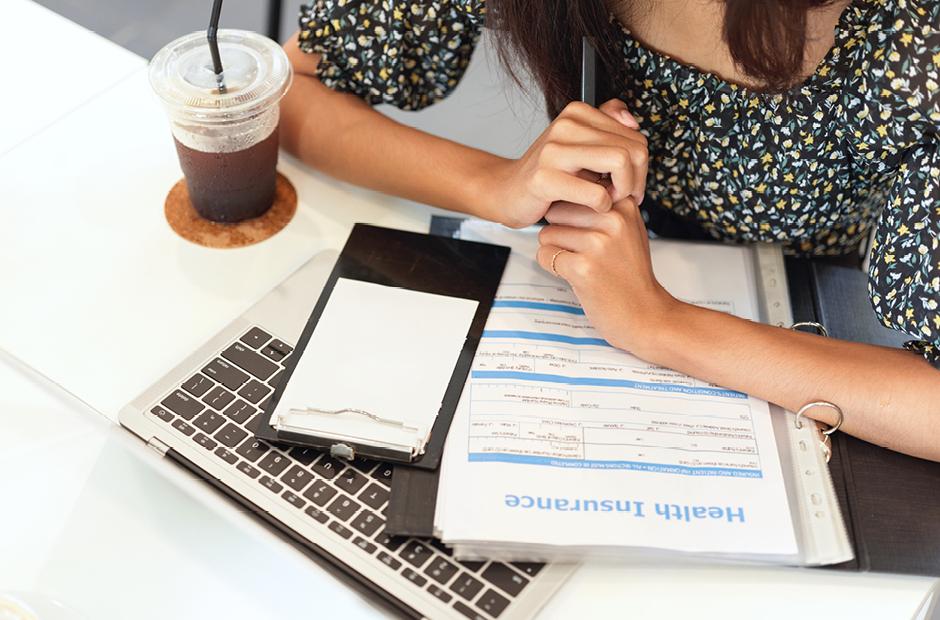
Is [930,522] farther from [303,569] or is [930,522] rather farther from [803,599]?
[303,569]

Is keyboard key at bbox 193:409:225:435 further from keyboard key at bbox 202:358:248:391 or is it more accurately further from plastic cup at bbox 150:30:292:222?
plastic cup at bbox 150:30:292:222

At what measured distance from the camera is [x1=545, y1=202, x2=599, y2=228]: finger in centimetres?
89

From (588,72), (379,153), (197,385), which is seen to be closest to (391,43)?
(379,153)

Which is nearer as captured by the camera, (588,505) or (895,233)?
(588,505)

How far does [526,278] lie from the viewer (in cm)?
92

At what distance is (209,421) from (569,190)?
14.6 inches

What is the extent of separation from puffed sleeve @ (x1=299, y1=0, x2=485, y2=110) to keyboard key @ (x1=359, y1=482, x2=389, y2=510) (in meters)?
0.50

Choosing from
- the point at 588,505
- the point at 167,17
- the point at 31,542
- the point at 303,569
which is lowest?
the point at 167,17

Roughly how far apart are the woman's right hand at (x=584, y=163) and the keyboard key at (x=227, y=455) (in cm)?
35

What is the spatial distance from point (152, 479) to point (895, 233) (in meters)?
0.68

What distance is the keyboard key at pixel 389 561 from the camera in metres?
0.70

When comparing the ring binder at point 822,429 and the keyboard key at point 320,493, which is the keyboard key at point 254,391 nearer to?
the keyboard key at point 320,493

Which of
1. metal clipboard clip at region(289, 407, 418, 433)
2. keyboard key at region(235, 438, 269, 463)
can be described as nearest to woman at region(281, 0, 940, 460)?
metal clipboard clip at region(289, 407, 418, 433)

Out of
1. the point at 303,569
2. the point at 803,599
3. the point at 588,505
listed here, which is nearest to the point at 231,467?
the point at 303,569
